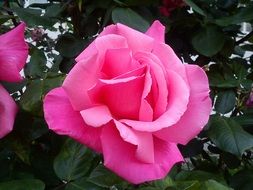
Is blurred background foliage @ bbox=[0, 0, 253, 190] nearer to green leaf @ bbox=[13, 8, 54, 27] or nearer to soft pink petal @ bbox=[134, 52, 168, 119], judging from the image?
green leaf @ bbox=[13, 8, 54, 27]

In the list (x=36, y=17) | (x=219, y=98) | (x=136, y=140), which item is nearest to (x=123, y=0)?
(x=36, y=17)

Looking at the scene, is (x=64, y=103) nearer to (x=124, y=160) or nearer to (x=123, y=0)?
(x=124, y=160)

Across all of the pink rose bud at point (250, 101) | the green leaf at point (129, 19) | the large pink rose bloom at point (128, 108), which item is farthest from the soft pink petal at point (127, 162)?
the pink rose bud at point (250, 101)

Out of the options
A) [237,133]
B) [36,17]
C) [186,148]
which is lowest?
[186,148]

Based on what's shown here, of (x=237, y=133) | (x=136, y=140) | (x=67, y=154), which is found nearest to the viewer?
(x=136, y=140)

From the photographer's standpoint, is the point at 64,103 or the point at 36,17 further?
the point at 36,17

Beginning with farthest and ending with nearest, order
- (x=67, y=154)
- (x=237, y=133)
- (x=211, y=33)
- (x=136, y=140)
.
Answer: (x=211, y=33), (x=237, y=133), (x=67, y=154), (x=136, y=140)

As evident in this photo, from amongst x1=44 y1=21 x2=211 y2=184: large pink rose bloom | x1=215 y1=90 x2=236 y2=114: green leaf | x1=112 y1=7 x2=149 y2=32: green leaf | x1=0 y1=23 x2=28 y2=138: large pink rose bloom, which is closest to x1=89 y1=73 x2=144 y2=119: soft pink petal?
x1=44 y1=21 x2=211 y2=184: large pink rose bloom

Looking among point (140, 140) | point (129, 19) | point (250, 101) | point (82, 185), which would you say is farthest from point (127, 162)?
point (250, 101)
